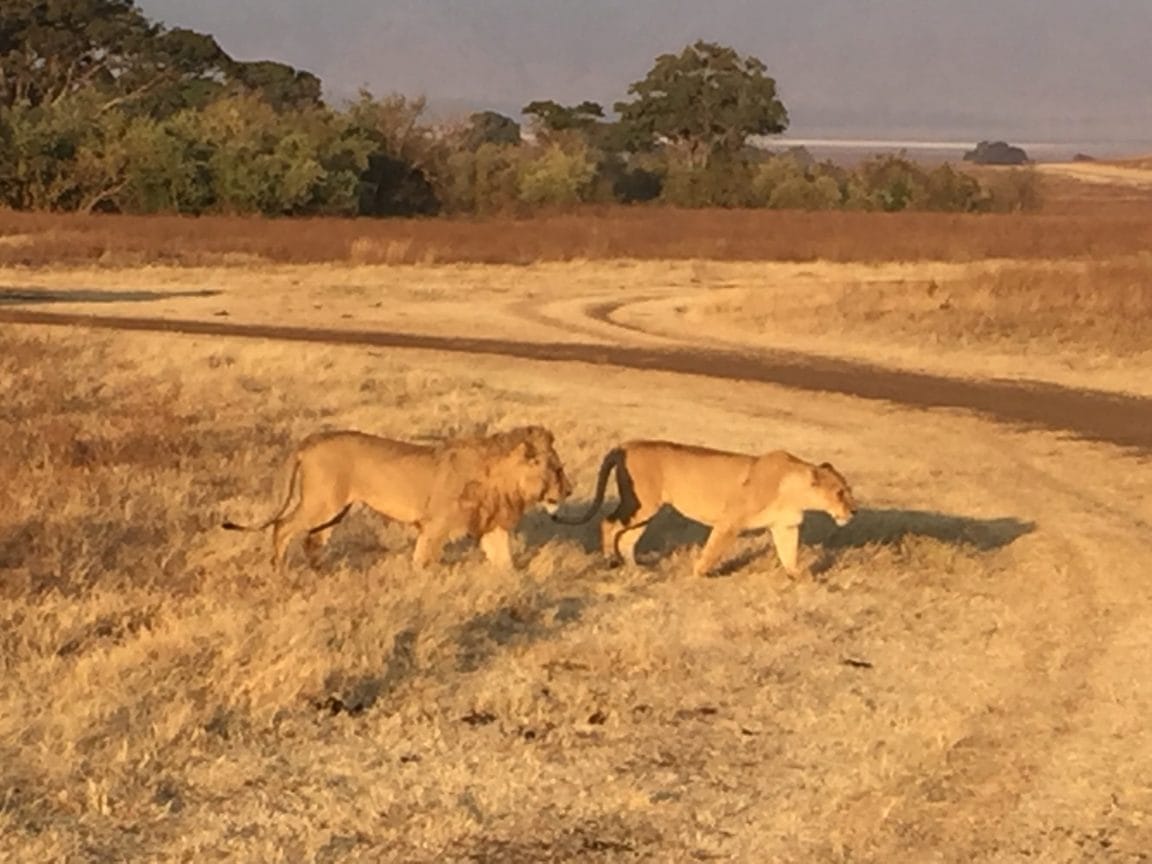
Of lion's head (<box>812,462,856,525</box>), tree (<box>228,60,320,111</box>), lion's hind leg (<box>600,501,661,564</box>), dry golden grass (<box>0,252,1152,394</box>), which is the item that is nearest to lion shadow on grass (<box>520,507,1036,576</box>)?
lion's hind leg (<box>600,501,661,564</box>)

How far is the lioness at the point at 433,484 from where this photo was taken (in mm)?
9492

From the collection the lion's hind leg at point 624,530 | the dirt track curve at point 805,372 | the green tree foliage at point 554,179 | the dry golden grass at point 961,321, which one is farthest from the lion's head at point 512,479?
the green tree foliage at point 554,179

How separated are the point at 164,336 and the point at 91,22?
55.7 m

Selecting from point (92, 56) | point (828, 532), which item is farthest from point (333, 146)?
point (828, 532)

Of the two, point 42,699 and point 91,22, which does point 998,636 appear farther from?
point 91,22

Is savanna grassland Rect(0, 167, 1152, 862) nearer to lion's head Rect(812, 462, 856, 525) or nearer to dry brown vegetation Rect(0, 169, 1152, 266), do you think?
Answer: lion's head Rect(812, 462, 856, 525)

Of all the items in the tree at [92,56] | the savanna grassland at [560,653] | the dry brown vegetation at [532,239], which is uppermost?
the tree at [92,56]

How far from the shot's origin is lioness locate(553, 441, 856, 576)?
1001 centimetres

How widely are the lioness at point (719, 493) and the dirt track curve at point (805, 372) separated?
6949 mm

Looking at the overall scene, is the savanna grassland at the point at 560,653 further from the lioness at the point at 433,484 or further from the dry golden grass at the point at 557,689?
the lioness at the point at 433,484

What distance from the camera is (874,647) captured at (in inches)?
344

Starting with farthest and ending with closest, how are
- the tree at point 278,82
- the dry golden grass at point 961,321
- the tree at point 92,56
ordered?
1. the tree at point 278,82
2. the tree at point 92,56
3. the dry golden grass at point 961,321

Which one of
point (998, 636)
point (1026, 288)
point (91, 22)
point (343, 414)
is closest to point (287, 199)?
point (91, 22)

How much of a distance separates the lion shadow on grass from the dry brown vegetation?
29077 mm
